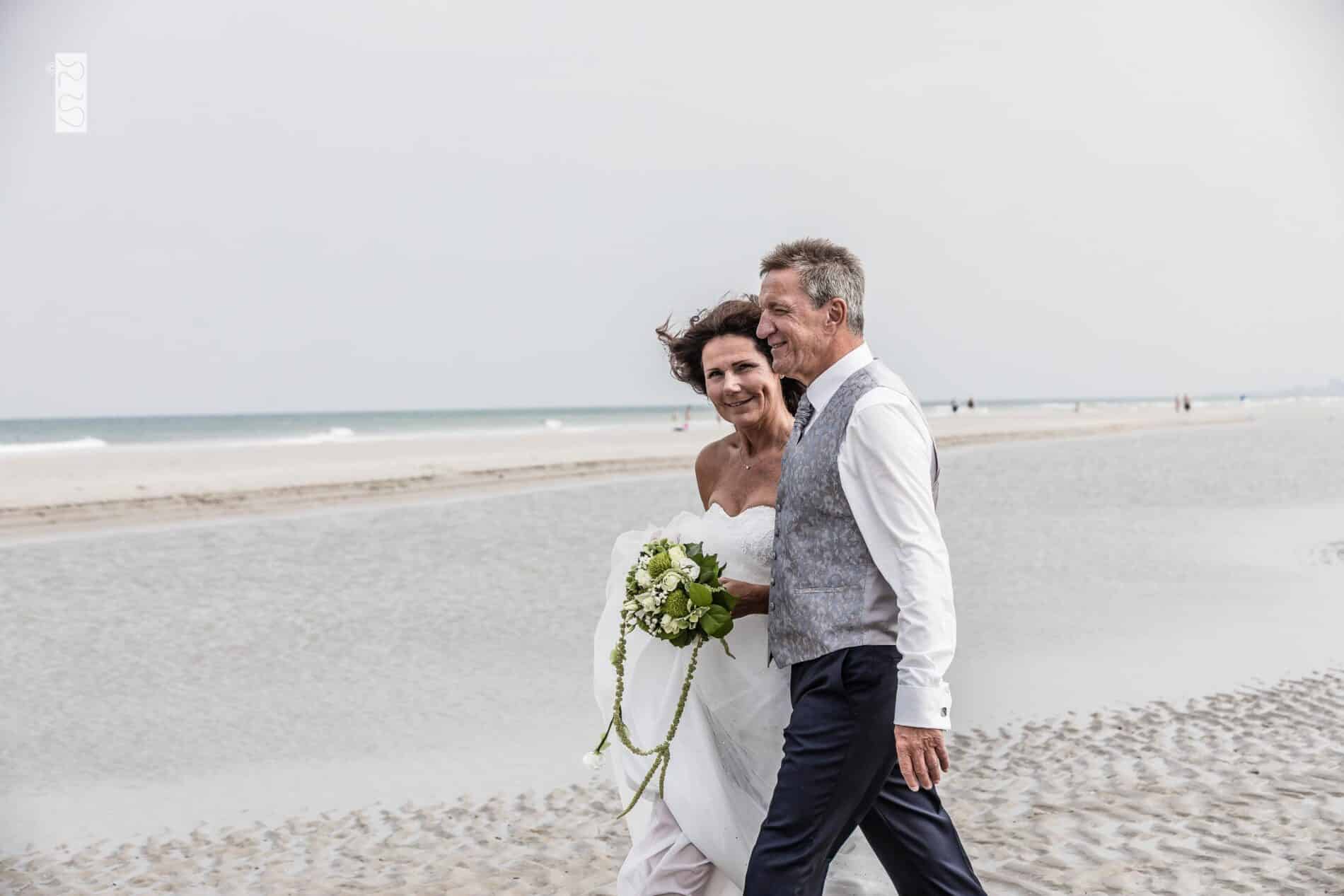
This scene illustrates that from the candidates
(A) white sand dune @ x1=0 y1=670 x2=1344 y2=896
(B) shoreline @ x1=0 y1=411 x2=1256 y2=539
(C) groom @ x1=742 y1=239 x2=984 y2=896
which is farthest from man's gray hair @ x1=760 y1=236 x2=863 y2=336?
(B) shoreline @ x1=0 y1=411 x2=1256 y2=539

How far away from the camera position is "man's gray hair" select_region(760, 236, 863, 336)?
3.29 m

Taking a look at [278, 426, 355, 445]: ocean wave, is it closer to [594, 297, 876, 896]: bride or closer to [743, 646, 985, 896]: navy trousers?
[594, 297, 876, 896]: bride

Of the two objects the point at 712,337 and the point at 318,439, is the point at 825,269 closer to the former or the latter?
the point at 712,337

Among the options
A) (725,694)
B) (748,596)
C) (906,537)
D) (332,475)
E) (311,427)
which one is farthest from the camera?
(311,427)

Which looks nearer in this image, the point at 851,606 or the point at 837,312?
the point at 851,606

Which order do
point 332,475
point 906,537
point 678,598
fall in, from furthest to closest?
1. point 332,475
2. point 678,598
3. point 906,537

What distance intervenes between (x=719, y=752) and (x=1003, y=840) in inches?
76.7

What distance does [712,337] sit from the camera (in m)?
4.51

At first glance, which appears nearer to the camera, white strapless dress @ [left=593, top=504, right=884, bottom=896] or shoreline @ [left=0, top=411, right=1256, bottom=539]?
white strapless dress @ [left=593, top=504, right=884, bottom=896]

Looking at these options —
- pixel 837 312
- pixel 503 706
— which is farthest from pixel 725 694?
pixel 503 706

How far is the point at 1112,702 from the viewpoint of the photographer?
314 inches

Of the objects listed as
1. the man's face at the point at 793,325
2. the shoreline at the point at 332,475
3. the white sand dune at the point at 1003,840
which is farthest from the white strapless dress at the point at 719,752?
the shoreline at the point at 332,475

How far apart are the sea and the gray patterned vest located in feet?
170

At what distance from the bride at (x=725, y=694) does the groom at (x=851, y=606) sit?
68 cm
